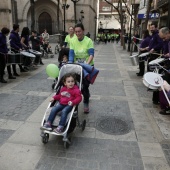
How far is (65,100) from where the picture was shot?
12.8ft

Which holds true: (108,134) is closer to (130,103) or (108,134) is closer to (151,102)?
(130,103)

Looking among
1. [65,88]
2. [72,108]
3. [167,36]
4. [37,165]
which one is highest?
[167,36]

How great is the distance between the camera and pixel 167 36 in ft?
19.4

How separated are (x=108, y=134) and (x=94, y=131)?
Answer: 0.30 metres

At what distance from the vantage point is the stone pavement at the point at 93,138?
11.1 feet

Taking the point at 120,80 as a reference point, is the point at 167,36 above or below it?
above

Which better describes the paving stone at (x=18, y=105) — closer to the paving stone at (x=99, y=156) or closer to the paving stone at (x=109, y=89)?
the paving stone at (x=99, y=156)

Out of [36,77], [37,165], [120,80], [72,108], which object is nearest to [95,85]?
[120,80]

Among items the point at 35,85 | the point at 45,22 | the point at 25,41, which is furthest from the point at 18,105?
the point at 45,22

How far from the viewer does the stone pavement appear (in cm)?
338

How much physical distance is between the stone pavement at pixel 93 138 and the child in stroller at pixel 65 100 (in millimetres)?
461

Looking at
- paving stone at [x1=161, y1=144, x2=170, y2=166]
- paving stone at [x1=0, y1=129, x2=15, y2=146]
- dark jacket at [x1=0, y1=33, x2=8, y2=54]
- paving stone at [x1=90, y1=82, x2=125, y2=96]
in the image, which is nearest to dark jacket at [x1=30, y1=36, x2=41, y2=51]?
dark jacket at [x1=0, y1=33, x2=8, y2=54]

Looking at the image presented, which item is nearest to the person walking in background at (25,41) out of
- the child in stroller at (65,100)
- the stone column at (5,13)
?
the child in stroller at (65,100)

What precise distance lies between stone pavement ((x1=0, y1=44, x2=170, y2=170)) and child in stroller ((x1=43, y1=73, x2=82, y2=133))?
0.46 m
